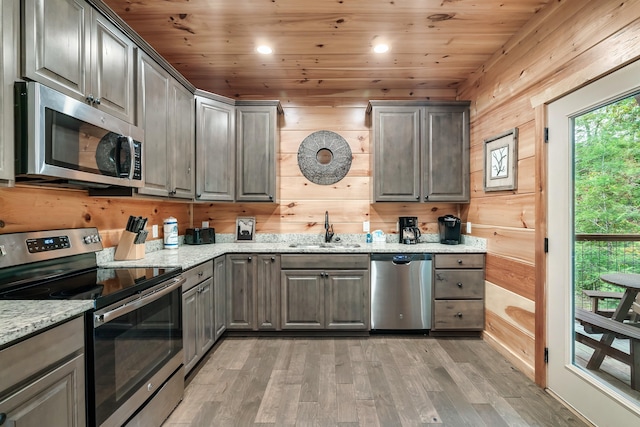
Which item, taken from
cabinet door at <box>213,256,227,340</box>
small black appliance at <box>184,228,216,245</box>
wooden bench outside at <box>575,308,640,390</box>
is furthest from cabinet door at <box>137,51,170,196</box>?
wooden bench outside at <box>575,308,640,390</box>

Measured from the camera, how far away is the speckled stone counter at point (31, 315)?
0.93 m

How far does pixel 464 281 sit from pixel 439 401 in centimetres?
129

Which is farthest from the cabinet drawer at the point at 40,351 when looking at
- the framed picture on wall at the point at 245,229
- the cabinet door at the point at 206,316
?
the framed picture on wall at the point at 245,229

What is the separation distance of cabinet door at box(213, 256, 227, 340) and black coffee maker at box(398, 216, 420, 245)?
1968 mm

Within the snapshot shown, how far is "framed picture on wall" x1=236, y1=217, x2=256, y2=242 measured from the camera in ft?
11.5

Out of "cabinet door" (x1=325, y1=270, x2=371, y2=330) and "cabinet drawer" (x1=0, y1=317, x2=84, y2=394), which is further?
"cabinet door" (x1=325, y1=270, x2=371, y2=330)

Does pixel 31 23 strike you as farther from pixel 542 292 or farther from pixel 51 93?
pixel 542 292

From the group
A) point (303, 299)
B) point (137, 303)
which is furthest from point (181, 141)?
point (303, 299)

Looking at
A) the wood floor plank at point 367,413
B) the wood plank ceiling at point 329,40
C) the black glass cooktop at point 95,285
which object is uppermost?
the wood plank ceiling at point 329,40

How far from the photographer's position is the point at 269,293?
9.73 feet

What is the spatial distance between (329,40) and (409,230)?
2112 mm

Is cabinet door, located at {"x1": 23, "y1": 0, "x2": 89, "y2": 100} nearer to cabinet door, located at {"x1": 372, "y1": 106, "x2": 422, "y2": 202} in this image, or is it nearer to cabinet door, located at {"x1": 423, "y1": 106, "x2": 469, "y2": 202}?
cabinet door, located at {"x1": 372, "y1": 106, "x2": 422, "y2": 202}

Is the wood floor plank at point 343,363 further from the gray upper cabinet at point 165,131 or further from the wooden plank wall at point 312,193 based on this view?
the gray upper cabinet at point 165,131

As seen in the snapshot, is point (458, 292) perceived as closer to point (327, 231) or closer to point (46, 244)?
point (327, 231)
